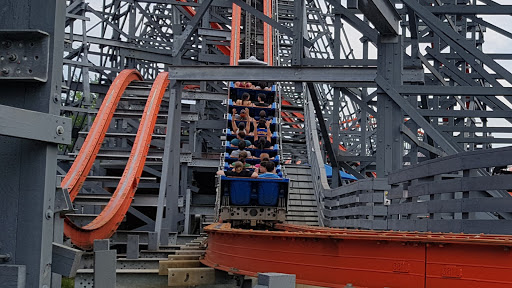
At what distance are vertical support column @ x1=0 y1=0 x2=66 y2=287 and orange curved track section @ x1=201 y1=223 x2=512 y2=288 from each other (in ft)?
9.69

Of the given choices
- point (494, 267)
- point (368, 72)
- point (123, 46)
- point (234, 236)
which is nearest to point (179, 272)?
point (234, 236)

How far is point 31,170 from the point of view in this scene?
15.7ft

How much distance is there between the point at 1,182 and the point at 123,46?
1895 centimetres

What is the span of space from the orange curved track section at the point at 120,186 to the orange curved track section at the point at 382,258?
154 inches

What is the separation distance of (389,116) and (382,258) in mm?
6210

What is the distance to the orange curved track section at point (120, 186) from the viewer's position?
11.6 m

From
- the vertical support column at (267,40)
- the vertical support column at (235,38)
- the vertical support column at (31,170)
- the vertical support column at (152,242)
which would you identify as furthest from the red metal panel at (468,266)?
the vertical support column at (267,40)

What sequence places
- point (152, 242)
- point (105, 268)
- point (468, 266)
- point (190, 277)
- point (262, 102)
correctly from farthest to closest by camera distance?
point (262, 102), point (152, 242), point (190, 277), point (468, 266), point (105, 268)

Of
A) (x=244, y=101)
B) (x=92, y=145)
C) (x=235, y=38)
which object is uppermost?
(x=235, y=38)

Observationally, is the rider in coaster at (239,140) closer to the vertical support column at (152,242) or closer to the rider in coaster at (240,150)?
the rider in coaster at (240,150)

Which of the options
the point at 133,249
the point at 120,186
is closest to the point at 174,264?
the point at 133,249

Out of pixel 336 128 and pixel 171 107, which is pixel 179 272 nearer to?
pixel 171 107

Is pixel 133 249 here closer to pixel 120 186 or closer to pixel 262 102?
pixel 120 186

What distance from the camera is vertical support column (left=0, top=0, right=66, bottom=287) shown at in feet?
15.5
